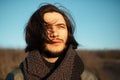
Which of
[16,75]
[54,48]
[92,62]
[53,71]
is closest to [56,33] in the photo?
[54,48]

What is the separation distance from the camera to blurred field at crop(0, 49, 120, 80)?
1436 centimetres

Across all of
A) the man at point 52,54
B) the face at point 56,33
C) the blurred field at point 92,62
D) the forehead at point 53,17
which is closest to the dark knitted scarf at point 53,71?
the man at point 52,54

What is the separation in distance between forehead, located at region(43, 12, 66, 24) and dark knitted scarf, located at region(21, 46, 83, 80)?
0.87ft

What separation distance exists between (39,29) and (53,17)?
0.19 metres

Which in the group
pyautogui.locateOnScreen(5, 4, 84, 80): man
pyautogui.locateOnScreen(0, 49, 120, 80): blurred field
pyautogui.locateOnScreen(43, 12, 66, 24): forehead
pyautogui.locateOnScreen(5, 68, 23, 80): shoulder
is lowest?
pyautogui.locateOnScreen(0, 49, 120, 80): blurred field

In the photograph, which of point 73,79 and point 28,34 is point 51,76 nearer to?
point 73,79

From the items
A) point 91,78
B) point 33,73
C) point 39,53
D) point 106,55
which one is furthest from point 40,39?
point 106,55

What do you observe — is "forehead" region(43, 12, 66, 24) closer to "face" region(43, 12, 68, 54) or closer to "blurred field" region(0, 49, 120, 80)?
"face" region(43, 12, 68, 54)

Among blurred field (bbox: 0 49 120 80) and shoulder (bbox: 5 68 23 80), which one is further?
blurred field (bbox: 0 49 120 80)

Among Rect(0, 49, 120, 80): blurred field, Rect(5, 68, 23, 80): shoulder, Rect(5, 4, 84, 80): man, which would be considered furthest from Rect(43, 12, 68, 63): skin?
Rect(0, 49, 120, 80): blurred field

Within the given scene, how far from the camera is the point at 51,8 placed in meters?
2.90

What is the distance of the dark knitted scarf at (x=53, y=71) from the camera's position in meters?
2.72

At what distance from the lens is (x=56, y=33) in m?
2.70

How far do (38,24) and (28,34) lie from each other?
0.19 m
